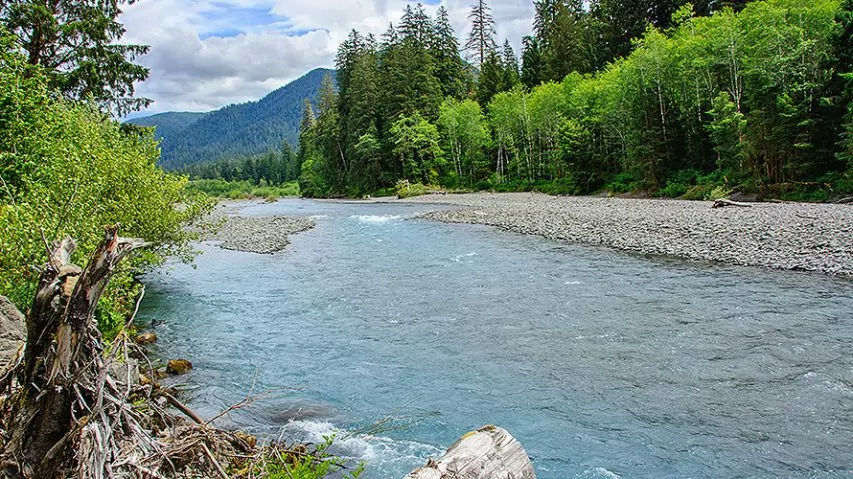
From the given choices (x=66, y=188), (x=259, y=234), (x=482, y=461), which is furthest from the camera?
(x=259, y=234)

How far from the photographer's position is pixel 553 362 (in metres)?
9.97

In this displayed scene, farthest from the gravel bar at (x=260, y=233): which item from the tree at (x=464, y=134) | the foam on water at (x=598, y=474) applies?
the tree at (x=464, y=134)

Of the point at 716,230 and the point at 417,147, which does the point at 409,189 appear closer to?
the point at 417,147

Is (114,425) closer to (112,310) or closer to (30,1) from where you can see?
(112,310)

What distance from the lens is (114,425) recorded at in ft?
9.81

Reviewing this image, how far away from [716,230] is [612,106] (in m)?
27.3

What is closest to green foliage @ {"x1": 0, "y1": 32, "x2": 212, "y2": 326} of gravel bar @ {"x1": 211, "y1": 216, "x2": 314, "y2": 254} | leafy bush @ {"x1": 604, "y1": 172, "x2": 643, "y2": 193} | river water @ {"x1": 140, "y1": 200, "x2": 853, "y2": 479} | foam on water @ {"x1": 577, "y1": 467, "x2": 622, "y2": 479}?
river water @ {"x1": 140, "y1": 200, "x2": 853, "y2": 479}

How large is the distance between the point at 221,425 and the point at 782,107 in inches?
1205

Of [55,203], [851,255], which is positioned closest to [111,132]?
[55,203]

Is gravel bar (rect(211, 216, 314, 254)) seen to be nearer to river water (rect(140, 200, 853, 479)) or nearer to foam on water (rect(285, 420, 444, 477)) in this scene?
river water (rect(140, 200, 853, 479))

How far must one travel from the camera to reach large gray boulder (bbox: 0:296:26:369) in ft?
20.1

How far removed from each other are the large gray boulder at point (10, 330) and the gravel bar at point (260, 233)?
1624 cm

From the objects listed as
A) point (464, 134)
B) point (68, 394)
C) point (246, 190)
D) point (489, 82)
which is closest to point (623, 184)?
point (464, 134)

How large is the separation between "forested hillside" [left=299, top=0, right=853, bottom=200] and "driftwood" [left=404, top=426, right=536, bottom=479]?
2802cm
